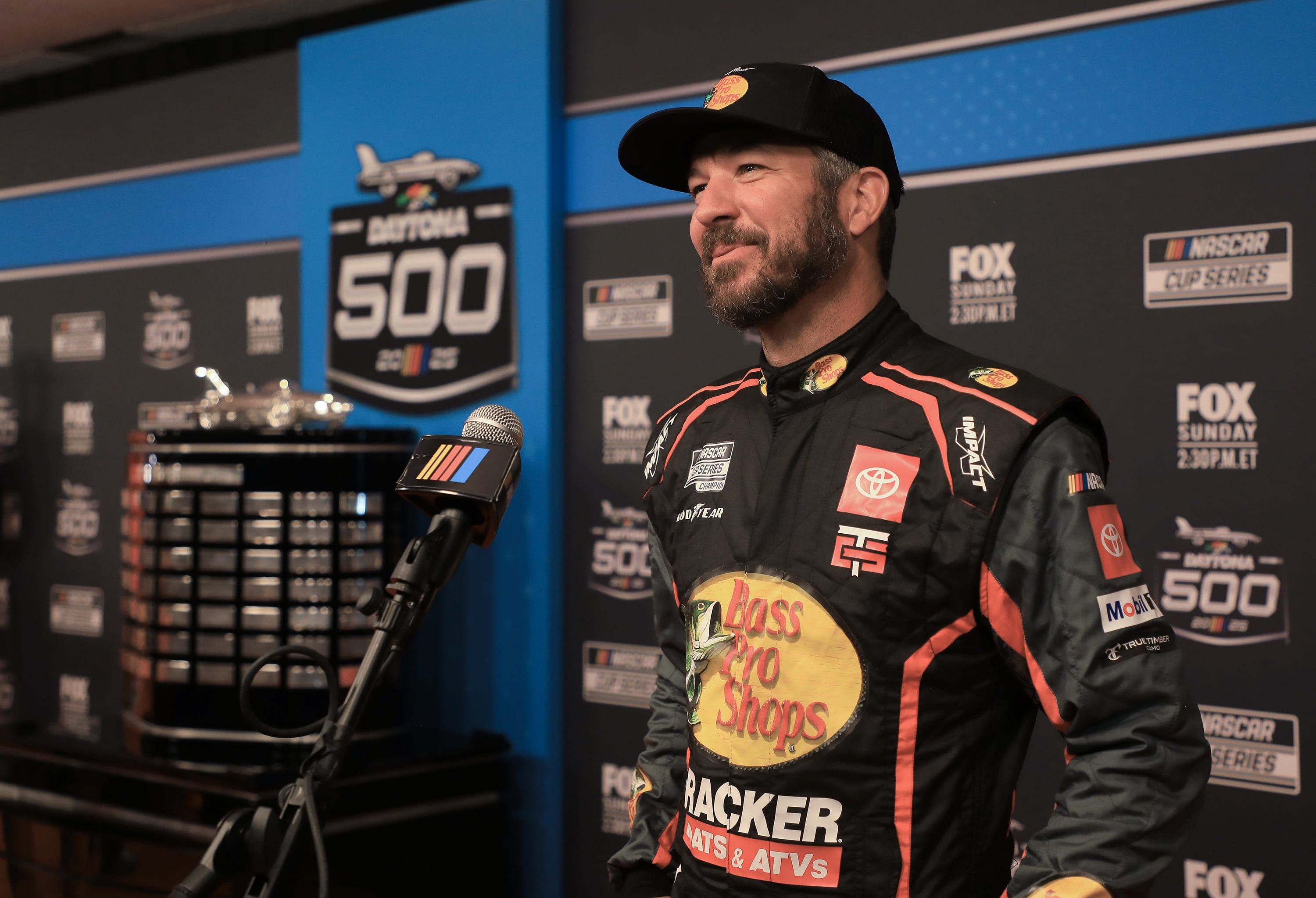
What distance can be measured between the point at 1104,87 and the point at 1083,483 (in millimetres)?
1391

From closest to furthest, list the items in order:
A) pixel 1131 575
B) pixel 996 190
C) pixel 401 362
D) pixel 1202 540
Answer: pixel 1131 575 < pixel 1202 540 < pixel 996 190 < pixel 401 362

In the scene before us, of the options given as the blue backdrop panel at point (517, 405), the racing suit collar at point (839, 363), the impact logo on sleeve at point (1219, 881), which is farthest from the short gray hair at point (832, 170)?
the blue backdrop panel at point (517, 405)

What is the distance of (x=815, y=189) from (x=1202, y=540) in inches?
49.1

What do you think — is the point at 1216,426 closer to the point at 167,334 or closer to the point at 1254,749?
the point at 1254,749

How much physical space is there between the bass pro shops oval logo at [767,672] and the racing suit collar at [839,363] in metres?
0.21

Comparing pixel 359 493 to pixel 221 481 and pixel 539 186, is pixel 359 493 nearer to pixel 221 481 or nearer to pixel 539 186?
pixel 221 481

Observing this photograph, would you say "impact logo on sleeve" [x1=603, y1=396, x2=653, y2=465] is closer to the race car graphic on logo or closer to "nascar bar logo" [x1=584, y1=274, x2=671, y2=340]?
"nascar bar logo" [x1=584, y1=274, x2=671, y2=340]

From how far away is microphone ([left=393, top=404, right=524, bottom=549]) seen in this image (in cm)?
114

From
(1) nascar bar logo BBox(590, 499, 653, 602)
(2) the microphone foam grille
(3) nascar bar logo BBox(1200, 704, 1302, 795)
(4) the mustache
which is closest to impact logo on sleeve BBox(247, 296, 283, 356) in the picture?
(1) nascar bar logo BBox(590, 499, 653, 602)

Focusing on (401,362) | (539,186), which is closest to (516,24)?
(539,186)

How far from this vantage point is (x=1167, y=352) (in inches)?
82.6

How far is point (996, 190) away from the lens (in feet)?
7.51

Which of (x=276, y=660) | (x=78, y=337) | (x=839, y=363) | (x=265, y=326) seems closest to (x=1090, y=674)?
(x=839, y=363)

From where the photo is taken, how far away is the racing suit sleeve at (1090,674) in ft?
3.14
